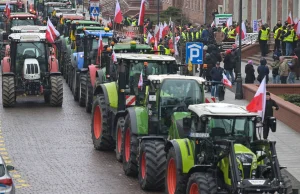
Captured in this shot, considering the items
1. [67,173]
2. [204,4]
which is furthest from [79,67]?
[204,4]

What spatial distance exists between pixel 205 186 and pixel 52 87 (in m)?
17.0

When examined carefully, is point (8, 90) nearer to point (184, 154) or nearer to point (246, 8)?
point (184, 154)

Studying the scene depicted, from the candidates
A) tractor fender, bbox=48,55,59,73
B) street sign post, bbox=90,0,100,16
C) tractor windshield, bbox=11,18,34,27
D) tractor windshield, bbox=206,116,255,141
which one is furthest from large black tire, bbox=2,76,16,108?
street sign post, bbox=90,0,100,16

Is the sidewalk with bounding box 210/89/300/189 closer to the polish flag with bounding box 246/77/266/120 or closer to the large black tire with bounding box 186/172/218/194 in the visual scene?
the polish flag with bounding box 246/77/266/120

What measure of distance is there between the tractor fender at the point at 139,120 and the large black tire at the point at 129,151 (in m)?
0.12

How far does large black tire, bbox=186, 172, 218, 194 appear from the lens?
17938 millimetres

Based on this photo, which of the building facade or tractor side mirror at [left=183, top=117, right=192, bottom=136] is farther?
the building facade

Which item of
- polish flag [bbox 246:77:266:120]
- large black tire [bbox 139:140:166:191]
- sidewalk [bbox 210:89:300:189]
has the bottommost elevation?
sidewalk [bbox 210:89:300:189]

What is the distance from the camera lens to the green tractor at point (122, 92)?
25.0 meters

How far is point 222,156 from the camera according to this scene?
1841 centimetres

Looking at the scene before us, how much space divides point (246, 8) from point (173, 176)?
44581 mm

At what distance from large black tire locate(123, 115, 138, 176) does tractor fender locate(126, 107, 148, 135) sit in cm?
12

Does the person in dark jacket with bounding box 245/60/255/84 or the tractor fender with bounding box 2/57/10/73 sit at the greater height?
the tractor fender with bounding box 2/57/10/73

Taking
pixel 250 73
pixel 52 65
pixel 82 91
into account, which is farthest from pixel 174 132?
pixel 250 73
